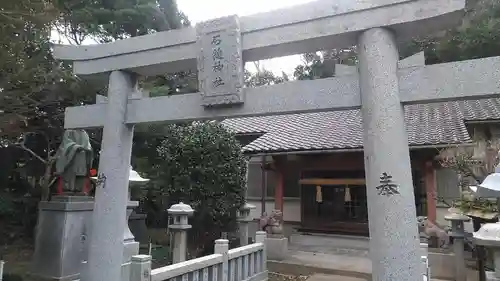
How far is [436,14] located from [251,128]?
43.3 feet

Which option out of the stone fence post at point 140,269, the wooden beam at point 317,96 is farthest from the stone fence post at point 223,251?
the wooden beam at point 317,96

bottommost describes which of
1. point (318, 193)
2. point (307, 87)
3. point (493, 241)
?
point (493, 241)

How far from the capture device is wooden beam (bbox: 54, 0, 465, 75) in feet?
11.1

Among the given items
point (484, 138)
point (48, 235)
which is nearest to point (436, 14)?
point (48, 235)

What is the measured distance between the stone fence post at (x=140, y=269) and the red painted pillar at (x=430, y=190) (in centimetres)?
908

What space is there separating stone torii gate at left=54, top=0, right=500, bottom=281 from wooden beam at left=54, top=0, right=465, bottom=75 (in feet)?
0.03

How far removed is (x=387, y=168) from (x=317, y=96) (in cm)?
98

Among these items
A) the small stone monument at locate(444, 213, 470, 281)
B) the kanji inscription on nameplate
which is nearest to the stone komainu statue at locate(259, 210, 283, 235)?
the small stone monument at locate(444, 213, 470, 281)

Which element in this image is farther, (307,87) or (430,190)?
(430,190)

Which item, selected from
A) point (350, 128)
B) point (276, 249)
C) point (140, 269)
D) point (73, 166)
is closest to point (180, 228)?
point (73, 166)

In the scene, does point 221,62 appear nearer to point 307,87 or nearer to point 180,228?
point 307,87

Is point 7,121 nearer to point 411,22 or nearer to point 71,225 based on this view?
point 71,225

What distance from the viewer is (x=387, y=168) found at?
329 centimetres

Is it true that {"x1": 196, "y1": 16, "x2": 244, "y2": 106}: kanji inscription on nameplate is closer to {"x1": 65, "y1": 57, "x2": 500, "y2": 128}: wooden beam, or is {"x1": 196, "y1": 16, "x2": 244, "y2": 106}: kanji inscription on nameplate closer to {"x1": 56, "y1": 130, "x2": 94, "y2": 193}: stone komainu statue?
{"x1": 65, "y1": 57, "x2": 500, "y2": 128}: wooden beam
